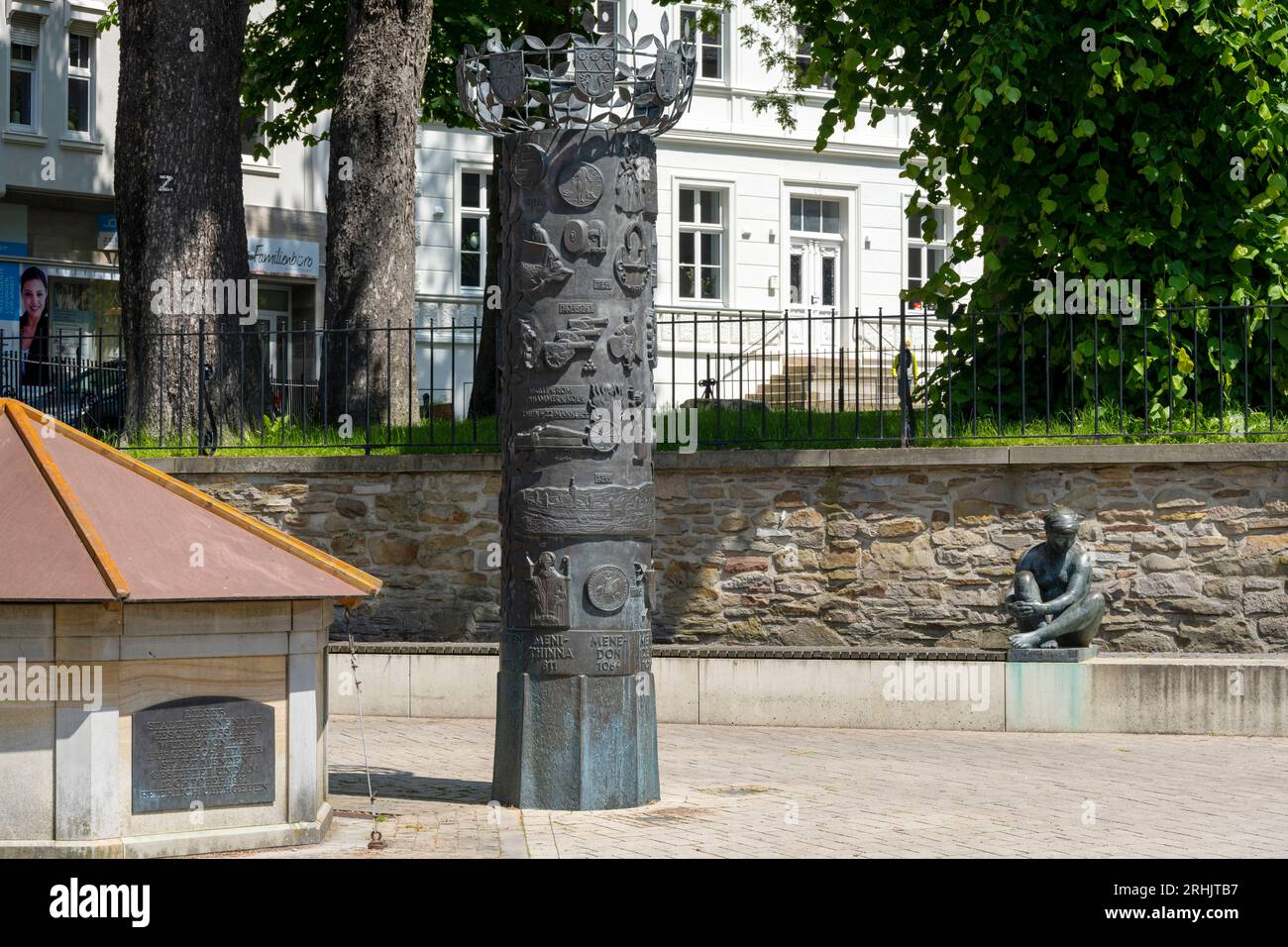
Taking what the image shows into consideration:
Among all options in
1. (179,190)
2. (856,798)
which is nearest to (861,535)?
(856,798)

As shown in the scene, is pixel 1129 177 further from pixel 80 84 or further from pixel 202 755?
pixel 80 84

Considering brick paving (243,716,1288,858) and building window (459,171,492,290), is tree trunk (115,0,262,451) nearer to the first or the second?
brick paving (243,716,1288,858)

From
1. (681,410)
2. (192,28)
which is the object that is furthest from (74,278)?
(681,410)

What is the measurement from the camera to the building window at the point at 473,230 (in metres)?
33.4

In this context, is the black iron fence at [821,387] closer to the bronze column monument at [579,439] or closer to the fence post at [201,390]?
the fence post at [201,390]

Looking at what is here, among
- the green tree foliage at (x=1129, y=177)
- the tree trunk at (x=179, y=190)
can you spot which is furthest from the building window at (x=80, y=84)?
the green tree foliage at (x=1129, y=177)

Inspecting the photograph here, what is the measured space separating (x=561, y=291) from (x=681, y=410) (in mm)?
5975

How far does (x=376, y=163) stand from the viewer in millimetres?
16875

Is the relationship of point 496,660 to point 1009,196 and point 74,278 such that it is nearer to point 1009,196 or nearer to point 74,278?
point 1009,196

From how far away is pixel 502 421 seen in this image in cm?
989

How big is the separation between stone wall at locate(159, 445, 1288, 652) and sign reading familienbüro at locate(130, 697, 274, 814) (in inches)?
252

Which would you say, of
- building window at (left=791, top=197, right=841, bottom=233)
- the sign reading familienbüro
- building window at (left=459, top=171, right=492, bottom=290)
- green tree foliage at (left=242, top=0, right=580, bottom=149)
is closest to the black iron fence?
the sign reading familienbüro

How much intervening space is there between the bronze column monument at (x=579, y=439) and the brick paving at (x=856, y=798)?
1.22ft

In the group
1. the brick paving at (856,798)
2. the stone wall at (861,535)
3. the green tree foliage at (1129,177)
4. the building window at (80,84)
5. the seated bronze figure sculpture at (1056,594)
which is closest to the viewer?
the brick paving at (856,798)
